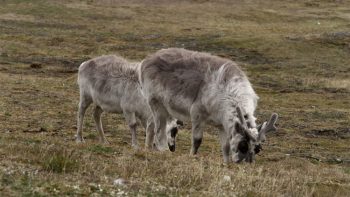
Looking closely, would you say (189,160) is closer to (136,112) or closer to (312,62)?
(136,112)

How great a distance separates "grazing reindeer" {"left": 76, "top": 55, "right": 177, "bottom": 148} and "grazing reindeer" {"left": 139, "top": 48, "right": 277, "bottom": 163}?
2459 mm

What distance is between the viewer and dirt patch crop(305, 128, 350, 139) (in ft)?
85.5

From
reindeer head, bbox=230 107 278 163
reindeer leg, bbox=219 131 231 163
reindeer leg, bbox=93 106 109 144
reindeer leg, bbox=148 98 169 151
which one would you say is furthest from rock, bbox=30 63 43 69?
Result: reindeer head, bbox=230 107 278 163

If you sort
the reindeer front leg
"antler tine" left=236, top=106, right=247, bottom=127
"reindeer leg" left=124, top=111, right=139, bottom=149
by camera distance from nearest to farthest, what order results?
"antler tine" left=236, top=106, right=247, bottom=127 → the reindeer front leg → "reindeer leg" left=124, top=111, right=139, bottom=149

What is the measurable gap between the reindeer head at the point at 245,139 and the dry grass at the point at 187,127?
0.44 meters

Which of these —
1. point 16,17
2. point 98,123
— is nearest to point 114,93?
point 98,123

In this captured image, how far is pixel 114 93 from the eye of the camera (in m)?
20.6

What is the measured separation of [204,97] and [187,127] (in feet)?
34.0

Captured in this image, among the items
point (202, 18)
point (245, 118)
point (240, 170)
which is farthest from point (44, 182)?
point (202, 18)

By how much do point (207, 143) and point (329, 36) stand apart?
38.1 meters

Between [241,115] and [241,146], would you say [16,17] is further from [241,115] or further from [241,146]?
[241,115]

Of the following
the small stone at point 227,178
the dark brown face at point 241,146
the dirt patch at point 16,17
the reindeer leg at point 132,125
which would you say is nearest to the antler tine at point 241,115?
the dark brown face at point 241,146

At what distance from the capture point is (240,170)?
12273mm

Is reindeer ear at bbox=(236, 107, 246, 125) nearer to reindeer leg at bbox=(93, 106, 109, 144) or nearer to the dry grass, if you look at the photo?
the dry grass
